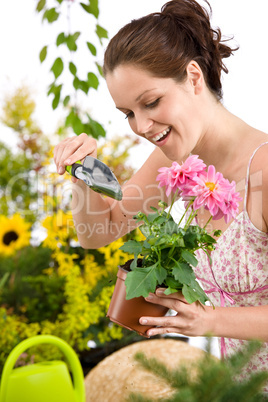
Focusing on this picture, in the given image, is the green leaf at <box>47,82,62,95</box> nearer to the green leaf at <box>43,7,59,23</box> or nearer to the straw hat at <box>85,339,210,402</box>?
the green leaf at <box>43,7,59,23</box>

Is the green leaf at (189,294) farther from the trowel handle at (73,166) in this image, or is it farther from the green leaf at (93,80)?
the green leaf at (93,80)

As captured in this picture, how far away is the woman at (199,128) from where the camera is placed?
43.6 inches

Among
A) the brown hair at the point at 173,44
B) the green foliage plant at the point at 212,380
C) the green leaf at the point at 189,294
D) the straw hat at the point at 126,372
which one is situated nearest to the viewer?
the green foliage plant at the point at 212,380

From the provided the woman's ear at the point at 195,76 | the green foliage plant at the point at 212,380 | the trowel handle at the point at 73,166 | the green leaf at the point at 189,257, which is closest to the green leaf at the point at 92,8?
the woman's ear at the point at 195,76

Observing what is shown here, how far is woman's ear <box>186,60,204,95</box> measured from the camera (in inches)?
46.5

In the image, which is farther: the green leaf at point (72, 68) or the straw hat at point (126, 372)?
the green leaf at point (72, 68)

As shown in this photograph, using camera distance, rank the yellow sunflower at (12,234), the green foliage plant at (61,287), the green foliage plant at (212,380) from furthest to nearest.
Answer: the yellow sunflower at (12,234) → the green foliage plant at (61,287) → the green foliage plant at (212,380)

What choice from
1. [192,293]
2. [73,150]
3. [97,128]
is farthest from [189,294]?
[97,128]

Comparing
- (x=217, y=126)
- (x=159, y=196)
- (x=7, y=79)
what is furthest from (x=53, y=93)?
(x=217, y=126)

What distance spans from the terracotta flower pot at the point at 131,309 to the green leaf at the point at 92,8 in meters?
1.30

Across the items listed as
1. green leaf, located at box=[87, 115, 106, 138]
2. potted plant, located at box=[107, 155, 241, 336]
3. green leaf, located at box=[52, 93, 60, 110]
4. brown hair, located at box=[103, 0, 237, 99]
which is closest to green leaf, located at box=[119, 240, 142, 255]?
potted plant, located at box=[107, 155, 241, 336]

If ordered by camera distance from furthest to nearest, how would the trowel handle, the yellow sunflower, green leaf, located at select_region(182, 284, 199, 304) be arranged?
the yellow sunflower
the trowel handle
green leaf, located at select_region(182, 284, 199, 304)

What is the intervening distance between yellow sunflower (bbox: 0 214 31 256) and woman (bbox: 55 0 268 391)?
1.96ft

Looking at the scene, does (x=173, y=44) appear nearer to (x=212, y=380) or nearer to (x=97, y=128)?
(x=97, y=128)
